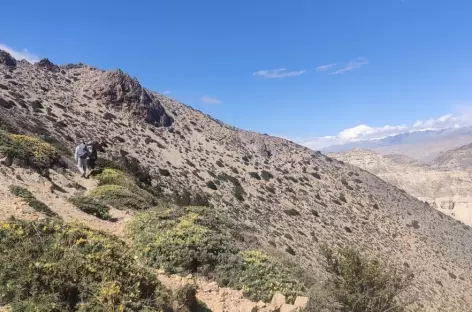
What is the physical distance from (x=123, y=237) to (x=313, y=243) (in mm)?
25468

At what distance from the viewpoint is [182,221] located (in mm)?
12438

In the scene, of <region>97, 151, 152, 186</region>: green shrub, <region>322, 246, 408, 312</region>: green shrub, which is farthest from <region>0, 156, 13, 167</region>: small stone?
<region>322, 246, 408, 312</region>: green shrub

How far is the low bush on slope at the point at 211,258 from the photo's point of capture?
10055 millimetres

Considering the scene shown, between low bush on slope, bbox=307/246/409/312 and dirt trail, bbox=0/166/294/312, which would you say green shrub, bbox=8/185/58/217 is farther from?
low bush on slope, bbox=307/246/409/312

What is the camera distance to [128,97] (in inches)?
1957

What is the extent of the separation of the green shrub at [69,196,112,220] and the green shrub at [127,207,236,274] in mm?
1762

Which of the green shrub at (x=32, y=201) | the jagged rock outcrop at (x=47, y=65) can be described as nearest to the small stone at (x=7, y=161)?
the green shrub at (x=32, y=201)

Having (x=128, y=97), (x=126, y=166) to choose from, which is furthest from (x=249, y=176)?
(x=126, y=166)

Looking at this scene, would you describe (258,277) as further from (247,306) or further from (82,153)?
(82,153)

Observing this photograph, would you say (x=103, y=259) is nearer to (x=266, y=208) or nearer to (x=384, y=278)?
(x=384, y=278)

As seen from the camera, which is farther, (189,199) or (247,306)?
(189,199)

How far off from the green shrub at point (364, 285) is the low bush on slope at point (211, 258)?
1492 mm

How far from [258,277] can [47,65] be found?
50.3 meters

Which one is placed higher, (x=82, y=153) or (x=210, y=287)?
(x=82, y=153)
